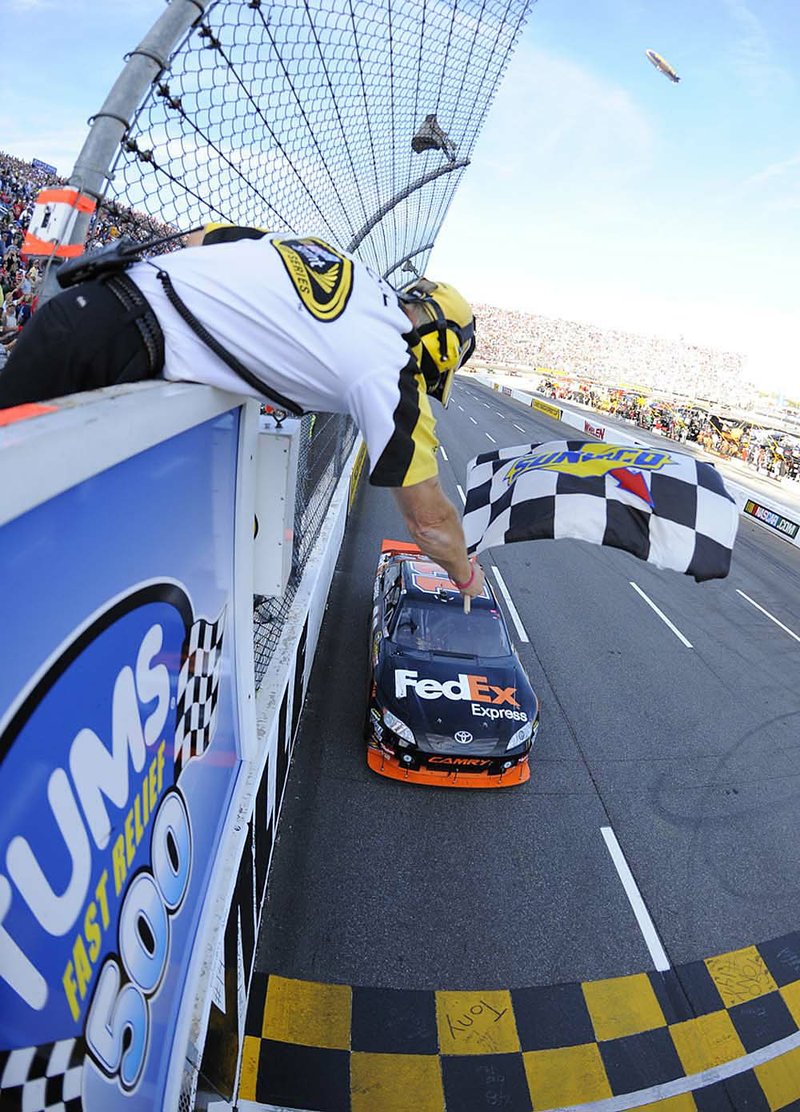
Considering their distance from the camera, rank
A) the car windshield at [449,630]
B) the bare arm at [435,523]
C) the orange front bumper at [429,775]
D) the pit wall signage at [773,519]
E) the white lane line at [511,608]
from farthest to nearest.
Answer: the pit wall signage at [773,519] < the white lane line at [511,608] < the car windshield at [449,630] < the orange front bumper at [429,775] < the bare arm at [435,523]

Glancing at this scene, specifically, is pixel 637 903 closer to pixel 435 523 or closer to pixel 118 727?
pixel 435 523

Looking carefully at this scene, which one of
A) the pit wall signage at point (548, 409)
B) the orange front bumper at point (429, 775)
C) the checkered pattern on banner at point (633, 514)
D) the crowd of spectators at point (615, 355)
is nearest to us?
the checkered pattern on banner at point (633, 514)

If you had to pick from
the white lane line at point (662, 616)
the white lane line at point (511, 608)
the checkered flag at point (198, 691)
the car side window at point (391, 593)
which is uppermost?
the checkered flag at point (198, 691)

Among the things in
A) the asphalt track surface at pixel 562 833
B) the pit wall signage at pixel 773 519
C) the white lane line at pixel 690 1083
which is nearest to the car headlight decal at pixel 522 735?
the asphalt track surface at pixel 562 833

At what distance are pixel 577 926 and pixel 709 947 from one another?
788mm

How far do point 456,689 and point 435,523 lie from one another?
132 inches

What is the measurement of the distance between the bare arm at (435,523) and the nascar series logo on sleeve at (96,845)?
526 millimetres

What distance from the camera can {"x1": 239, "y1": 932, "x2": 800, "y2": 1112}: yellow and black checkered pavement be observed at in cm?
285

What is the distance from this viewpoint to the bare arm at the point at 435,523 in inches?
56.7

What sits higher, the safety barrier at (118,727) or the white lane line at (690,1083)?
the safety barrier at (118,727)

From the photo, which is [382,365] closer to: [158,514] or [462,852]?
[158,514]

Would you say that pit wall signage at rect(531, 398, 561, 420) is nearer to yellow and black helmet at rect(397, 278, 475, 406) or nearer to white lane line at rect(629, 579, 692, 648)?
white lane line at rect(629, 579, 692, 648)

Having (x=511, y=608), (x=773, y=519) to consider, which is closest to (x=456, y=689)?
(x=511, y=608)

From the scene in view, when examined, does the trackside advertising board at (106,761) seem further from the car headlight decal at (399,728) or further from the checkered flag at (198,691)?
the car headlight decal at (399,728)
